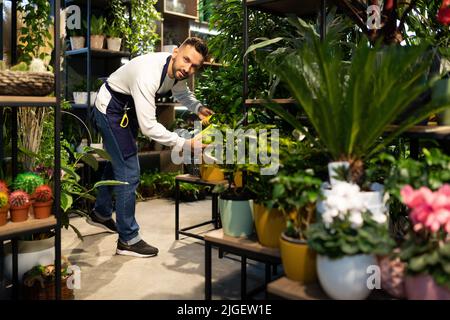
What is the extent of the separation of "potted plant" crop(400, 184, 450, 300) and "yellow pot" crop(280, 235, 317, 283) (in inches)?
10.2

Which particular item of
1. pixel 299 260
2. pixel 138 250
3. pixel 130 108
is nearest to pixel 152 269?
pixel 138 250

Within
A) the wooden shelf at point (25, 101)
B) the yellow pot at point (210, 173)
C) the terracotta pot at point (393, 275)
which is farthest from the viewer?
the yellow pot at point (210, 173)

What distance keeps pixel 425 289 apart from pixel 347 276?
7.8 inches

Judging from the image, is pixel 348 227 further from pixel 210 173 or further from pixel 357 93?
pixel 210 173

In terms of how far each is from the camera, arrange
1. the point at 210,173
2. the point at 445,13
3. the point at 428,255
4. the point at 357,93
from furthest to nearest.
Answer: the point at 210,173 → the point at 445,13 → the point at 357,93 → the point at 428,255

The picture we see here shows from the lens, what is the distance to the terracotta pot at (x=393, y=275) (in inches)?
48.8

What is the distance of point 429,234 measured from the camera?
3.96 ft

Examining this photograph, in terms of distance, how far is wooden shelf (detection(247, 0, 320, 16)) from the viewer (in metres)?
2.04

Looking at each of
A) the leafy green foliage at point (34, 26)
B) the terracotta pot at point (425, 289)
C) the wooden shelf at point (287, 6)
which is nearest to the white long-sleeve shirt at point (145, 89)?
the leafy green foliage at point (34, 26)

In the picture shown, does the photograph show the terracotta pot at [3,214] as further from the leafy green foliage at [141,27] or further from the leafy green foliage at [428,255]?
the leafy green foliage at [141,27]

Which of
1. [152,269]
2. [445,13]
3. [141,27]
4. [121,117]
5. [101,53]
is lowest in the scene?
[152,269]

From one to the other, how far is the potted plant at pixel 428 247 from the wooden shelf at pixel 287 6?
1.18 metres

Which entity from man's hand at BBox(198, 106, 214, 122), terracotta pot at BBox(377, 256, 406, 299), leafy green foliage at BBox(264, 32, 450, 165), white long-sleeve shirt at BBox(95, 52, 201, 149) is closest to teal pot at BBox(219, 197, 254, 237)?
leafy green foliage at BBox(264, 32, 450, 165)

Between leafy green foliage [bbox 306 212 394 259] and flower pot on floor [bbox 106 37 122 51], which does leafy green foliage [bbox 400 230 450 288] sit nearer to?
leafy green foliage [bbox 306 212 394 259]
